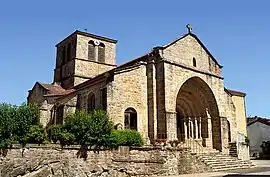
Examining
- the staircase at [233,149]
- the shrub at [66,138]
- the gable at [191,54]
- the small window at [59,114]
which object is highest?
the gable at [191,54]

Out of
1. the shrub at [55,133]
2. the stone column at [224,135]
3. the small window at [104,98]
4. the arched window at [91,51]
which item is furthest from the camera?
the arched window at [91,51]

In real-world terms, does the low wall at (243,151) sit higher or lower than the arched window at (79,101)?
lower

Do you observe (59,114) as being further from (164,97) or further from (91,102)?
(164,97)

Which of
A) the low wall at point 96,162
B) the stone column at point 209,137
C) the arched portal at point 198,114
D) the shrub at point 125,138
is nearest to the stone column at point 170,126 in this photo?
the low wall at point 96,162

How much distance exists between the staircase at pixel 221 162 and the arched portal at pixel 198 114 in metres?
3.68

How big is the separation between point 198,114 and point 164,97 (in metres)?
6.76

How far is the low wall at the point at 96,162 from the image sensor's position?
1645 centimetres

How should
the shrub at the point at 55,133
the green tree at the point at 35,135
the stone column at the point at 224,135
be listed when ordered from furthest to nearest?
the stone column at the point at 224,135
the green tree at the point at 35,135
the shrub at the point at 55,133

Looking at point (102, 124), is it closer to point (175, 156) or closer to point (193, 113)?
point (175, 156)

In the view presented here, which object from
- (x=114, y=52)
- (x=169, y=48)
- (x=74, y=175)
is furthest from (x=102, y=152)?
(x=114, y=52)

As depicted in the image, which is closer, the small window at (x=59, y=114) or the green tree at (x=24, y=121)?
the green tree at (x=24, y=121)

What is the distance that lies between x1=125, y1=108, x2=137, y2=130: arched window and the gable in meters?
5.24

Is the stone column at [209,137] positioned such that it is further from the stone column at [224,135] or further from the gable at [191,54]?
the gable at [191,54]

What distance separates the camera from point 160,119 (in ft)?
75.2
